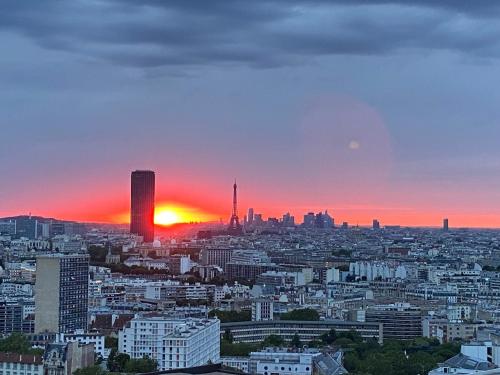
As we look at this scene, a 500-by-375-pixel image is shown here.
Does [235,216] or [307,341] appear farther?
[235,216]

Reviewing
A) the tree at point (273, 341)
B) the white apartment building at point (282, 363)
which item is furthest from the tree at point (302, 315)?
the white apartment building at point (282, 363)

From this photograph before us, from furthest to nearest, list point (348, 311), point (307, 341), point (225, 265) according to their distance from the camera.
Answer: point (225, 265), point (348, 311), point (307, 341)

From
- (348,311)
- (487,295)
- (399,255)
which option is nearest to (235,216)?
(399,255)

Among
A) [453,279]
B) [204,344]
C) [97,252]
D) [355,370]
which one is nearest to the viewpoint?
[355,370]

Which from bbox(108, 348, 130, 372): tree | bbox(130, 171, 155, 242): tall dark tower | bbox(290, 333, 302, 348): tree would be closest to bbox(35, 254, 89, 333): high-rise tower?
bbox(108, 348, 130, 372): tree

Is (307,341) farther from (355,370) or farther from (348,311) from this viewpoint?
(355,370)

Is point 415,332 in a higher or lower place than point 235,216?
lower
